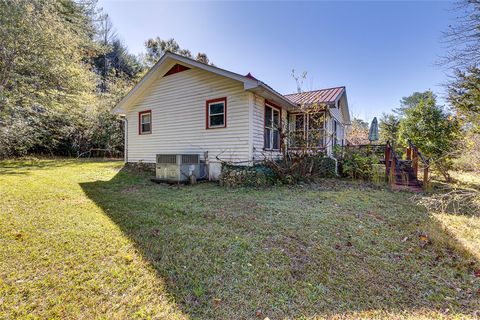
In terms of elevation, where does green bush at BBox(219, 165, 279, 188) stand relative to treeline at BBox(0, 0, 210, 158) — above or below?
below

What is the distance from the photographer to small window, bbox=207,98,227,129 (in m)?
8.45

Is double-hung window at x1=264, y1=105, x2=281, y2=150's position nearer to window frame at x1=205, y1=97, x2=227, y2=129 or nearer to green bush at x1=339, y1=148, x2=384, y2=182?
window frame at x1=205, y1=97, x2=227, y2=129

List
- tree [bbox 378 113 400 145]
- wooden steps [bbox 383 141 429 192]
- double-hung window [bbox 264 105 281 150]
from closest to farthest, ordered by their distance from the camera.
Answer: wooden steps [bbox 383 141 429 192] → double-hung window [bbox 264 105 281 150] → tree [bbox 378 113 400 145]

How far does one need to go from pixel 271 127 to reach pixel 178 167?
397 cm

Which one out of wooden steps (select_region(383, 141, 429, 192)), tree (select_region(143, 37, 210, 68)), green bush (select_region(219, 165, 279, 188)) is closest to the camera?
green bush (select_region(219, 165, 279, 188))

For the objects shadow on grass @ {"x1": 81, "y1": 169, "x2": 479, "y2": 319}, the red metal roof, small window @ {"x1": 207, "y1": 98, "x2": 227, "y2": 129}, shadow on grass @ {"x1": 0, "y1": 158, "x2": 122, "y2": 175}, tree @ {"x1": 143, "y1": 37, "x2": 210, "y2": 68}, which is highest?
tree @ {"x1": 143, "y1": 37, "x2": 210, "y2": 68}

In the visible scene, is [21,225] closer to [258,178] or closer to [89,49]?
[258,178]

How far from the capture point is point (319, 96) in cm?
1111

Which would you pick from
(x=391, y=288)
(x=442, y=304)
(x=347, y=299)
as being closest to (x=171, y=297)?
(x=347, y=299)

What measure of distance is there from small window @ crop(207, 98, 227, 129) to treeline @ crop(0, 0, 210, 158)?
911cm

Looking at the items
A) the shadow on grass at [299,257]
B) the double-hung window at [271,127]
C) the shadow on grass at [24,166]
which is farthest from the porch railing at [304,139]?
the shadow on grass at [24,166]

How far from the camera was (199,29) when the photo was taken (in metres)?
11.3

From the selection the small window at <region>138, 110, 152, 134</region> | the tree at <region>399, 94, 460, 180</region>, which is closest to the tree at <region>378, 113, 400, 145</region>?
the tree at <region>399, 94, 460, 180</region>

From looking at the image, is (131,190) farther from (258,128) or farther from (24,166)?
(24,166)
